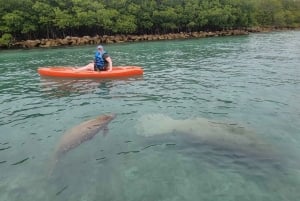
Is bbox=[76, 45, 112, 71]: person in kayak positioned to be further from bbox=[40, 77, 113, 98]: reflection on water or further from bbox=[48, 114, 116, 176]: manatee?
bbox=[48, 114, 116, 176]: manatee

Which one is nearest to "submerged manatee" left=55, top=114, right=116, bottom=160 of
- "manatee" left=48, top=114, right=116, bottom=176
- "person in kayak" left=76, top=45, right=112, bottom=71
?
"manatee" left=48, top=114, right=116, bottom=176

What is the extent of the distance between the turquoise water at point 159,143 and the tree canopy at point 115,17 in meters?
36.7

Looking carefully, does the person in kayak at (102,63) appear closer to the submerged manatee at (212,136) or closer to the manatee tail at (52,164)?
the submerged manatee at (212,136)

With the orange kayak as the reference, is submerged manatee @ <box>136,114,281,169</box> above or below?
below

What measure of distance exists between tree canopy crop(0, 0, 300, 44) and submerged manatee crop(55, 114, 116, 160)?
39459 millimetres

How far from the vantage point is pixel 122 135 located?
844 centimetres

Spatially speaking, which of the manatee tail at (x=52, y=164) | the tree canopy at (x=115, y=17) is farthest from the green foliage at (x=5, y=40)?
the manatee tail at (x=52, y=164)

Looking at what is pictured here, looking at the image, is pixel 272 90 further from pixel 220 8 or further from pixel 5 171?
pixel 220 8

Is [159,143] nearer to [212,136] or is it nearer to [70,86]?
[212,136]

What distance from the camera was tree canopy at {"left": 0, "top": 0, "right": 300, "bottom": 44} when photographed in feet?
155

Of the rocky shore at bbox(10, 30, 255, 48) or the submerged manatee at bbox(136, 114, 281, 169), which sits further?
the rocky shore at bbox(10, 30, 255, 48)

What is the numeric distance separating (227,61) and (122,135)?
15.4m

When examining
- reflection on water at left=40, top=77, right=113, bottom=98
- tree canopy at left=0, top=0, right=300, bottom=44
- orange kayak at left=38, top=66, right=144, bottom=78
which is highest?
tree canopy at left=0, top=0, right=300, bottom=44

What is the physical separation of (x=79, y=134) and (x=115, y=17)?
4982cm
